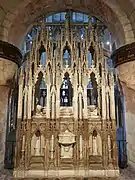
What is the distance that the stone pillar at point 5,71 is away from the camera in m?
4.91

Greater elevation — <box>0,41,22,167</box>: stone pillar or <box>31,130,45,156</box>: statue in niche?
<box>0,41,22,167</box>: stone pillar

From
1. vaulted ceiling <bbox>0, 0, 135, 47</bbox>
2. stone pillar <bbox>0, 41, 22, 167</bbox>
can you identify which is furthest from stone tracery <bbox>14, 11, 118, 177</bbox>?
vaulted ceiling <bbox>0, 0, 135, 47</bbox>

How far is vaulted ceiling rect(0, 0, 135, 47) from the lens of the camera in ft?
16.6

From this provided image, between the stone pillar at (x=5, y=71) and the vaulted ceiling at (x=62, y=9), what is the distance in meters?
0.32

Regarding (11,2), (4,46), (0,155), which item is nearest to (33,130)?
(0,155)

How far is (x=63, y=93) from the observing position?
7844 millimetres

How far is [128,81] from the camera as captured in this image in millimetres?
4996

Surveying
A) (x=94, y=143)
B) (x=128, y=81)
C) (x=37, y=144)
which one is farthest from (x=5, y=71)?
(x=128, y=81)

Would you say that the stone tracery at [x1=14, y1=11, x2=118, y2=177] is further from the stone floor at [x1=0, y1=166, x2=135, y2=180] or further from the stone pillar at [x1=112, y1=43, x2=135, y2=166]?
the stone pillar at [x1=112, y1=43, x2=135, y2=166]

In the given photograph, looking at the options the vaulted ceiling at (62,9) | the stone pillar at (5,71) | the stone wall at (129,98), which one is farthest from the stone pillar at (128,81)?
the stone pillar at (5,71)

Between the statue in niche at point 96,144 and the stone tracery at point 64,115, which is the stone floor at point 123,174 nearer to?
the stone tracery at point 64,115

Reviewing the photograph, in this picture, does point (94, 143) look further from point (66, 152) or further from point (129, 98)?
point (129, 98)

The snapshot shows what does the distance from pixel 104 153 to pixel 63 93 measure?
3580 millimetres

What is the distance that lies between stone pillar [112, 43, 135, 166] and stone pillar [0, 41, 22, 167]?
248 centimetres
